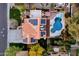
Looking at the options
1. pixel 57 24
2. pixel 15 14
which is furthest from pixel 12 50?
pixel 57 24

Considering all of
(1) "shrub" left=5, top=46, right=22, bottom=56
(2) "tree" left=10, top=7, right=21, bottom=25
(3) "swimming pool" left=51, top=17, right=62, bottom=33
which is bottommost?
(1) "shrub" left=5, top=46, right=22, bottom=56

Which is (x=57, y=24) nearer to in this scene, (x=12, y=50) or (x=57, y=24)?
(x=57, y=24)

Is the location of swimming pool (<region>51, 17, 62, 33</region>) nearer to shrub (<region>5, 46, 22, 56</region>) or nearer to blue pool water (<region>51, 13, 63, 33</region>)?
blue pool water (<region>51, 13, 63, 33</region>)

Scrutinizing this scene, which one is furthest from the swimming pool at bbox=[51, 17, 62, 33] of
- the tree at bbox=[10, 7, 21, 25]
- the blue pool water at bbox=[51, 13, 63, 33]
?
the tree at bbox=[10, 7, 21, 25]

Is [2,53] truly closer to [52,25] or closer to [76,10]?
[52,25]

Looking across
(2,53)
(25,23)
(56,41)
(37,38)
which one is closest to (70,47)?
(56,41)

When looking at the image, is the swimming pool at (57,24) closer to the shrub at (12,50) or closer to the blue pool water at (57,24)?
the blue pool water at (57,24)

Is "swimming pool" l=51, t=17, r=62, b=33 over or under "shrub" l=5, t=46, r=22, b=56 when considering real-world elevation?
over

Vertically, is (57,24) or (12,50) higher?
(57,24)
